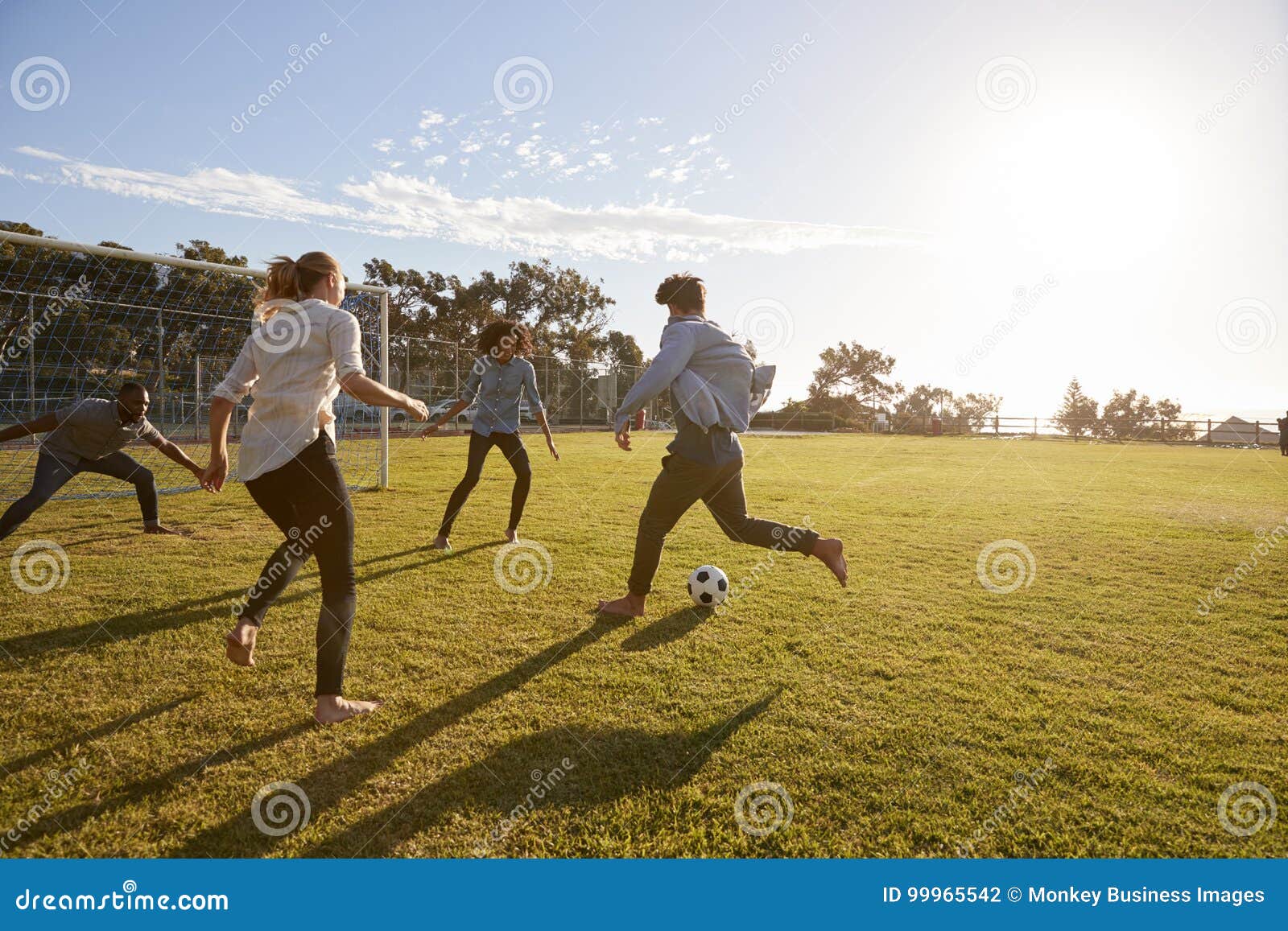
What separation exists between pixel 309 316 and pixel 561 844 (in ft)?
7.56

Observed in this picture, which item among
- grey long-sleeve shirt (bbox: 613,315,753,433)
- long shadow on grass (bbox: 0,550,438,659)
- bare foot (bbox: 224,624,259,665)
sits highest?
grey long-sleeve shirt (bbox: 613,315,753,433)

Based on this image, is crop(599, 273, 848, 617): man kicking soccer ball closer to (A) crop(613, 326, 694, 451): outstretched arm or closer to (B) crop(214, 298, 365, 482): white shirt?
(A) crop(613, 326, 694, 451): outstretched arm

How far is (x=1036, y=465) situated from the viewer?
18469 millimetres

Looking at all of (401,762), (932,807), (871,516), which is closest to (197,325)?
(871,516)

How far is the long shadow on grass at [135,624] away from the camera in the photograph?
3869 mm

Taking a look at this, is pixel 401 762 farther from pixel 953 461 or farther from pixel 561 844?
pixel 953 461

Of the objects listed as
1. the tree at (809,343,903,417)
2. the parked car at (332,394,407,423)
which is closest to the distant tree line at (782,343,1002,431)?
the tree at (809,343,903,417)

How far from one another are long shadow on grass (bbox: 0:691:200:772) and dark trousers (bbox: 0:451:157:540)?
4057 millimetres

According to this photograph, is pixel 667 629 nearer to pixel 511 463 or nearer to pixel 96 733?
pixel 96 733

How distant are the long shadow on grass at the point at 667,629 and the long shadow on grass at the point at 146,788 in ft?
5.77

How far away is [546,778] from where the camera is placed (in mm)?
2615

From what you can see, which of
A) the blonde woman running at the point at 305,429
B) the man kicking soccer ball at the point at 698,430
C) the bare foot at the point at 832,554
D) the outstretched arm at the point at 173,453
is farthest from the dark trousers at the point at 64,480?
the bare foot at the point at 832,554

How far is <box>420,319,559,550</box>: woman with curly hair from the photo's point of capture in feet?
22.0

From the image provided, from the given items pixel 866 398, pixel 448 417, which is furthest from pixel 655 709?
pixel 866 398
